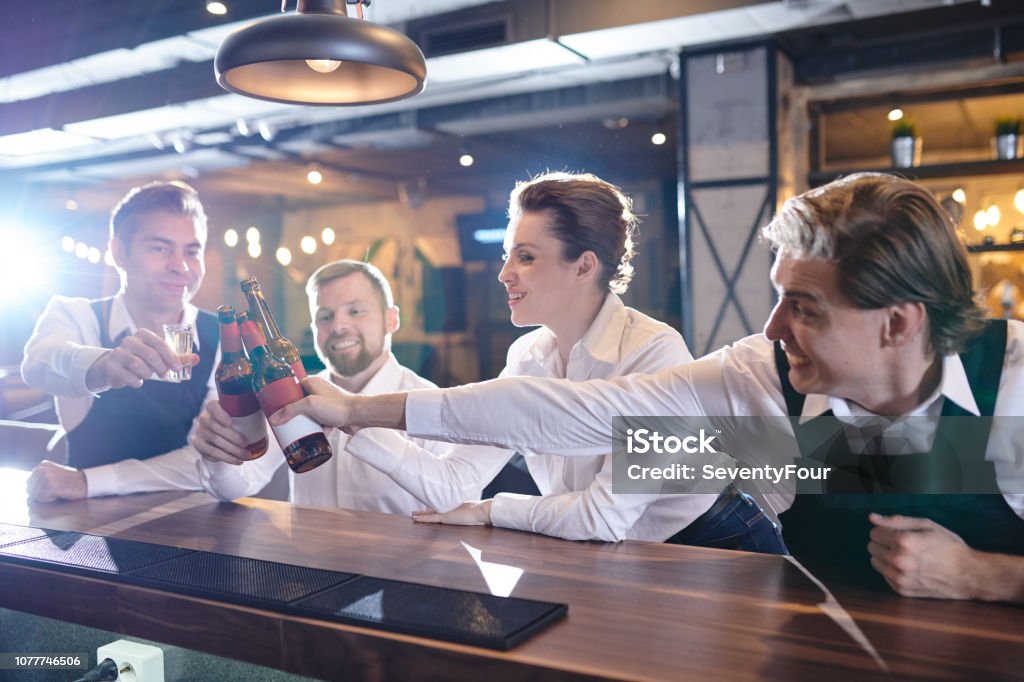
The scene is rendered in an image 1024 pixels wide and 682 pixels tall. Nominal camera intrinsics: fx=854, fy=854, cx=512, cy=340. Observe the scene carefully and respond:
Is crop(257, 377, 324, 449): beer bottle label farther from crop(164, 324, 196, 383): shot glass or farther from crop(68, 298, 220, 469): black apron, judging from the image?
crop(68, 298, 220, 469): black apron

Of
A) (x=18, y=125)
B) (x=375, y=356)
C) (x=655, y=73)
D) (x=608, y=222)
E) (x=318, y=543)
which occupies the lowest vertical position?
(x=318, y=543)

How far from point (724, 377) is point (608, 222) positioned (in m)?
0.62

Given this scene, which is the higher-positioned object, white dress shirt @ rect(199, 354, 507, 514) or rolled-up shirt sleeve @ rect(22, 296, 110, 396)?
rolled-up shirt sleeve @ rect(22, 296, 110, 396)

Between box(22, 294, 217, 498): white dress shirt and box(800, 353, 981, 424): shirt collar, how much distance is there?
1.39 meters

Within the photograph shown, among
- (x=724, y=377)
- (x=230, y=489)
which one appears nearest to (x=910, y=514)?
(x=724, y=377)

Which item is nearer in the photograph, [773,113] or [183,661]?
[183,661]

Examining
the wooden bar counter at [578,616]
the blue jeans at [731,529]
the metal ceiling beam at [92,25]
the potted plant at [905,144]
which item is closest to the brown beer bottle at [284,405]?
the wooden bar counter at [578,616]

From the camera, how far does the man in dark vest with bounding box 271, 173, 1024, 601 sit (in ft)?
3.42

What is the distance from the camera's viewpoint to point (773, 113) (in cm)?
488

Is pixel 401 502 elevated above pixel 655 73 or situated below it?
below

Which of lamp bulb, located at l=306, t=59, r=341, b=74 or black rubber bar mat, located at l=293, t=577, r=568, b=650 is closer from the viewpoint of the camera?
black rubber bar mat, located at l=293, t=577, r=568, b=650

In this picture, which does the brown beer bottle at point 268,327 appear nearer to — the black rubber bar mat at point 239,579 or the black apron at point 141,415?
the black rubber bar mat at point 239,579

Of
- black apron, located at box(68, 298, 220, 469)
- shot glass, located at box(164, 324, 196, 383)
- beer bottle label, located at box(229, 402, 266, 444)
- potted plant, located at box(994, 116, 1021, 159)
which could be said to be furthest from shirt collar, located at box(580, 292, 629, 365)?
potted plant, located at box(994, 116, 1021, 159)

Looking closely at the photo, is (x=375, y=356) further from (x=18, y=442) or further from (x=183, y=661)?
(x=18, y=442)
